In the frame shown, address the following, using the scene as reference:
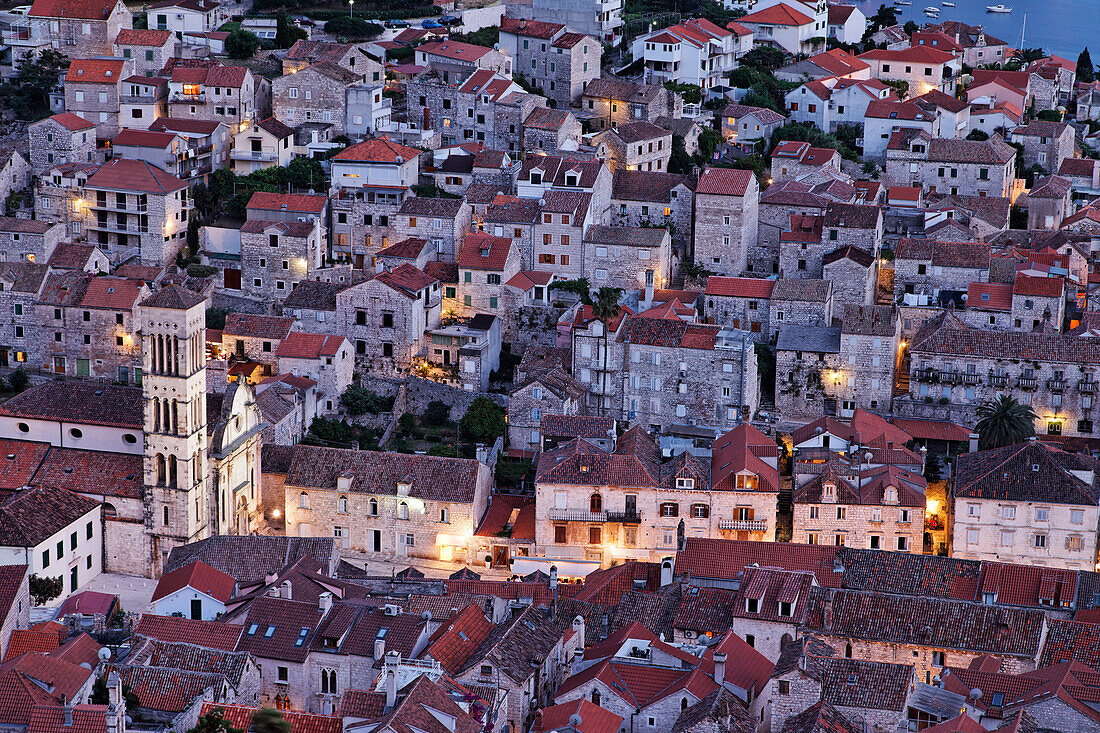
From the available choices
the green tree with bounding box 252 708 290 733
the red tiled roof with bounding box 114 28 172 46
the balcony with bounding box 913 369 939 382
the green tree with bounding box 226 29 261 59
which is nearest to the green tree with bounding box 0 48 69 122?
the red tiled roof with bounding box 114 28 172 46

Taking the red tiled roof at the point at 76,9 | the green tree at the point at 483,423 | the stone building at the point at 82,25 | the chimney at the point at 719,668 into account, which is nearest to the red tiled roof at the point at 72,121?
the stone building at the point at 82,25

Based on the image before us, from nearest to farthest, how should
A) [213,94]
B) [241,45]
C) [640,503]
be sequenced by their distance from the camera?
[640,503]
[213,94]
[241,45]

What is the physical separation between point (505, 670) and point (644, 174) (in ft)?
145

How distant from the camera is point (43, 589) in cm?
6806

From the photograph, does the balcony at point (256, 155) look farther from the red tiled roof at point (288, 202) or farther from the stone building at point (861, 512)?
the stone building at point (861, 512)

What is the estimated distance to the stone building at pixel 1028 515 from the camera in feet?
236

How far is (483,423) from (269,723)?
30.6m

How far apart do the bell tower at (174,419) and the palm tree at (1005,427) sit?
3319cm

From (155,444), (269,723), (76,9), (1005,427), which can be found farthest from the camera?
(76,9)

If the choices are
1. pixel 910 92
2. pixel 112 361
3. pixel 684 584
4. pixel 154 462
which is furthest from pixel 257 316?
pixel 910 92

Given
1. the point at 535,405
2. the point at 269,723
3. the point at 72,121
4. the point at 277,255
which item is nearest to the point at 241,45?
the point at 72,121

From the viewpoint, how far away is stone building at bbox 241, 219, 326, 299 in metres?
90.0

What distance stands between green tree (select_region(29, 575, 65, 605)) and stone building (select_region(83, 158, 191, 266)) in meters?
27.7

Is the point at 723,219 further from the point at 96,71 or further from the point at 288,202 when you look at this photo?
the point at 96,71
